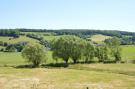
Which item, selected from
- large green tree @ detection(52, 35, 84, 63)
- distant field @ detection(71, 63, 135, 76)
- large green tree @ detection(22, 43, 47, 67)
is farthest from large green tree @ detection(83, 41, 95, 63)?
distant field @ detection(71, 63, 135, 76)

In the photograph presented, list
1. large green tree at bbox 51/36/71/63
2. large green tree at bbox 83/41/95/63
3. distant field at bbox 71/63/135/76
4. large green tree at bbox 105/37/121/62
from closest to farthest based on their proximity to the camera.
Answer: distant field at bbox 71/63/135/76 < large green tree at bbox 51/36/71/63 < large green tree at bbox 83/41/95/63 < large green tree at bbox 105/37/121/62

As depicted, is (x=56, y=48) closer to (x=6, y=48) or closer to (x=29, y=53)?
(x=29, y=53)

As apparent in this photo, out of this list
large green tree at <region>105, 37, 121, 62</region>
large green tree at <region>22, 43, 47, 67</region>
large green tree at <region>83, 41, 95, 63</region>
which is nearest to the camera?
large green tree at <region>22, 43, 47, 67</region>

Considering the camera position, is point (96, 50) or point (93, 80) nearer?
point (93, 80)

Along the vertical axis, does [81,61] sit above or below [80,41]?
below

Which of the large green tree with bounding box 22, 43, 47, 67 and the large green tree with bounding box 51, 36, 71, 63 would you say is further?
the large green tree with bounding box 51, 36, 71, 63

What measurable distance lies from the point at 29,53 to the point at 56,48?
1325 cm

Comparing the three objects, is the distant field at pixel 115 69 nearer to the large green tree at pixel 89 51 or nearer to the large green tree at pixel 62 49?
the large green tree at pixel 62 49

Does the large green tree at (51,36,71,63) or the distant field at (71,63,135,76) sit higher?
the large green tree at (51,36,71,63)

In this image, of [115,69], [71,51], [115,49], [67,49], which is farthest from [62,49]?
[115,69]

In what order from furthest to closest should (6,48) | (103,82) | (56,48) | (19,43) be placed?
(19,43)
(6,48)
(56,48)
(103,82)

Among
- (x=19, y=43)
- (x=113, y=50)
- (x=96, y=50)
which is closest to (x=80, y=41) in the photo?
(x=96, y=50)

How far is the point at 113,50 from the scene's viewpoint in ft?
419

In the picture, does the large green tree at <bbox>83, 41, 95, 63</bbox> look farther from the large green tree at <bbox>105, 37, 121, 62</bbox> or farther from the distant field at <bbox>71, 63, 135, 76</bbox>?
the distant field at <bbox>71, 63, 135, 76</bbox>
